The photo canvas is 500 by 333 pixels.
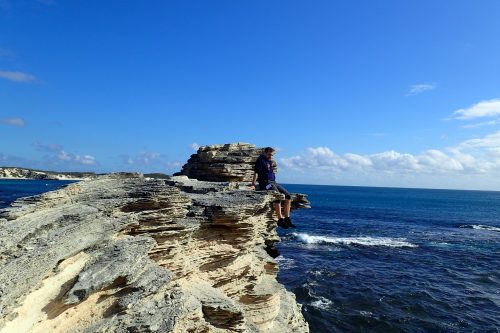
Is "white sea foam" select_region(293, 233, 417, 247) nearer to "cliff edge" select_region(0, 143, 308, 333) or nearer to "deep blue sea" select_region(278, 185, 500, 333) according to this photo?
"deep blue sea" select_region(278, 185, 500, 333)

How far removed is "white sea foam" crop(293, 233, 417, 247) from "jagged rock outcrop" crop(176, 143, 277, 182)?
34.9 metres

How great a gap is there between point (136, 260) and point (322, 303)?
22.8m

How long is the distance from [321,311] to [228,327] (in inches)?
705

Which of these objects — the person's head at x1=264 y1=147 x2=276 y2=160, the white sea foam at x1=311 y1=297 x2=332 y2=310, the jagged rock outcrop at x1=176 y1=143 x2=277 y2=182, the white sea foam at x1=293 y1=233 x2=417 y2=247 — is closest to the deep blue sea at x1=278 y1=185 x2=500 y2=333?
the white sea foam at x1=311 y1=297 x2=332 y2=310

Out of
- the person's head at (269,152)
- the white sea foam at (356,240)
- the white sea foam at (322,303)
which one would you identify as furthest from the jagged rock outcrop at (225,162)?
the white sea foam at (356,240)

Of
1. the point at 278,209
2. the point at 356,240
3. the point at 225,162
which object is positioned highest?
the point at 225,162

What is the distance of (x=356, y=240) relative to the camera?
2239 inches

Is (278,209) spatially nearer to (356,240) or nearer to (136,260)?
(136,260)

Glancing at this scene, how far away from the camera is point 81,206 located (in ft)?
40.7

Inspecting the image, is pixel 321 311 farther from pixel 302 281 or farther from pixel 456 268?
pixel 456 268

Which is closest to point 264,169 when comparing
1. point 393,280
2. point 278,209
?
point 278,209

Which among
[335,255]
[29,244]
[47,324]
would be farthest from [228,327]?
[335,255]

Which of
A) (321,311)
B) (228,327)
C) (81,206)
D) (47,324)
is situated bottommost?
(321,311)

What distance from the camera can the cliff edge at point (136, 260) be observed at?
9.39 m
